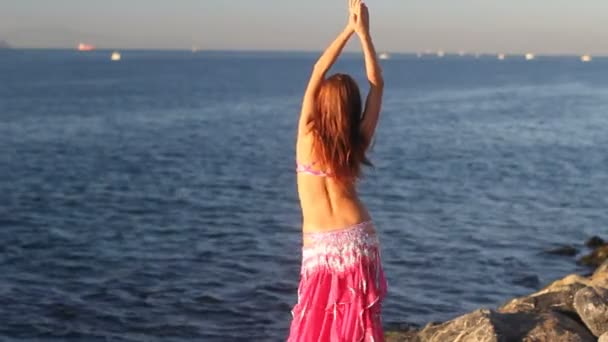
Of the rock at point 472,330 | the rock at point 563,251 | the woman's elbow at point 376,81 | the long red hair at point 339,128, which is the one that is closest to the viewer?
the long red hair at point 339,128

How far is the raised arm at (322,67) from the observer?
486cm

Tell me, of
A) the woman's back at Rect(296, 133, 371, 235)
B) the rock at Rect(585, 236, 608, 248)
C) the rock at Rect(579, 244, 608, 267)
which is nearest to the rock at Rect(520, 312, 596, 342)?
the woman's back at Rect(296, 133, 371, 235)

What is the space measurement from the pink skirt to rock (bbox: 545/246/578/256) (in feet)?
57.5

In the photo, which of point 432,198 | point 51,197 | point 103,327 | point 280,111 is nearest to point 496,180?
point 432,198

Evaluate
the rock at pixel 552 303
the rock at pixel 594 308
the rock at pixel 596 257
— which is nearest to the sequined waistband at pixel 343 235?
the rock at pixel 594 308

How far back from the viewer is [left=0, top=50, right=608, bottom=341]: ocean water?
16.6 m

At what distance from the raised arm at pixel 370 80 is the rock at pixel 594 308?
16.1 feet

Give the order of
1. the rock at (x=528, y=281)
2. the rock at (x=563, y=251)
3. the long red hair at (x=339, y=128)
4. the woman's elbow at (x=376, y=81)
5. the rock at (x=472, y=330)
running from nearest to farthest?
1. the long red hair at (x=339, y=128)
2. the woman's elbow at (x=376, y=81)
3. the rock at (x=472, y=330)
4. the rock at (x=528, y=281)
5. the rock at (x=563, y=251)

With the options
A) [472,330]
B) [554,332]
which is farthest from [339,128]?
[554,332]

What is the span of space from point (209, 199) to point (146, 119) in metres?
31.2

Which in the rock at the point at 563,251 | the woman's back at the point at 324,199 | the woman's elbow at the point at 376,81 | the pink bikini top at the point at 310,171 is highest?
the woman's elbow at the point at 376,81

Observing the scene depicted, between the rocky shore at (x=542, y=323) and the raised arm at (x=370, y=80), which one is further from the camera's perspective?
the rocky shore at (x=542, y=323)

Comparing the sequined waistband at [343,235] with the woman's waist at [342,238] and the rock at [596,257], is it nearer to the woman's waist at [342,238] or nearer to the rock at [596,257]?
the woman's waist at [342,238]

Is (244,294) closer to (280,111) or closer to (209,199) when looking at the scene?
Answer: (209,199)
